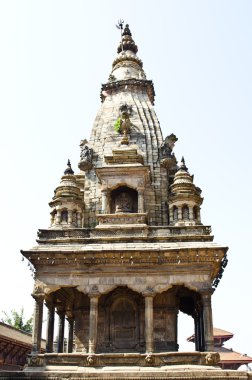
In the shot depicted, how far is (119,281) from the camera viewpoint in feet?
63.6

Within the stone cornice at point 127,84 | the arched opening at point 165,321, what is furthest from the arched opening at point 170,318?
the stone cornice at point 127,84

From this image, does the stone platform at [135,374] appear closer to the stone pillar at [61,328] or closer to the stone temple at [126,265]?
the stone temple at [126,265]

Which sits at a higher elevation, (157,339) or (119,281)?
(119,281)

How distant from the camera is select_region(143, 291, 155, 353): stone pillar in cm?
1823

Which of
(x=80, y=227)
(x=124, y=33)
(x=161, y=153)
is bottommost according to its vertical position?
(x=80, y=227)

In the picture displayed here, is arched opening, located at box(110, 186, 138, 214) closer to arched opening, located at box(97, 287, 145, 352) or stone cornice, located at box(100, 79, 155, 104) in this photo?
arched opening, located at box(97, 287, 145, 352)

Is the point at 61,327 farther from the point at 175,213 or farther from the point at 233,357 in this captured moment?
the point at 233,357

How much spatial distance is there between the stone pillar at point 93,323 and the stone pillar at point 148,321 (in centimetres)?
200

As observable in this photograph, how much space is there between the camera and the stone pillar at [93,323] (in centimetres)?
1839

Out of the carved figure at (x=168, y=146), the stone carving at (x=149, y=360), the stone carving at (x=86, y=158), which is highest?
the carved figure at (x=168, y=146)

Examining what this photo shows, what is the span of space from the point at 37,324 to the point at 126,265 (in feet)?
14.0

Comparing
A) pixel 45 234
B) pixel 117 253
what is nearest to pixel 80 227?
pixel 45 234

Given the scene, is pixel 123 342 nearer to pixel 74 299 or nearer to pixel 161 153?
pixel 74 299

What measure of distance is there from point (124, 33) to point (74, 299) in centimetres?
2028
